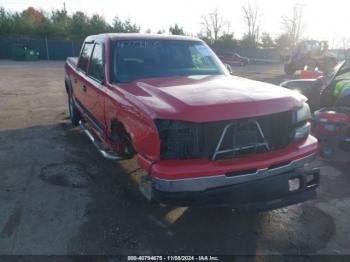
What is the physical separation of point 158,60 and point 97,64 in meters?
0.97

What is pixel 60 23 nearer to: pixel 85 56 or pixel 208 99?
pixel 85 56

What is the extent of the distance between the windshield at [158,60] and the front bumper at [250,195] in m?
1.79

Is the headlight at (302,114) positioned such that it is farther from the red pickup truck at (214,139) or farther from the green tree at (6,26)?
the green tree at (6,26)

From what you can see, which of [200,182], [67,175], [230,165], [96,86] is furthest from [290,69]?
[200,182]

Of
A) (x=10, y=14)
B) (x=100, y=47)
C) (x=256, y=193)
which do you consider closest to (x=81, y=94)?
(x=100, y=47)

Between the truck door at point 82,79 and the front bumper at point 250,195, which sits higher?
the truck door at point 82,79

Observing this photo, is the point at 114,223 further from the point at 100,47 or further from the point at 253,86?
the point at 100,47

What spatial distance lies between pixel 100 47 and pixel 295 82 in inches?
197

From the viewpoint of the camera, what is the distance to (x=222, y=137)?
2871 mm

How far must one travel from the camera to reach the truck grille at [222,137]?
9.07 feet

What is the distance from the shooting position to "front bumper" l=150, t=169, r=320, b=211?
9.02 ft

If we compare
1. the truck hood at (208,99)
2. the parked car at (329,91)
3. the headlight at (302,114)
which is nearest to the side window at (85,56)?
the truck hood at (208,99)

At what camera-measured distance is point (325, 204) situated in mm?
3924

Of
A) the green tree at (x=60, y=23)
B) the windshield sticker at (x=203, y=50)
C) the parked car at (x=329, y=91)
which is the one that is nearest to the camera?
the windshield sticker at (x=203, y=50)
